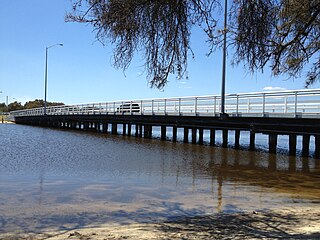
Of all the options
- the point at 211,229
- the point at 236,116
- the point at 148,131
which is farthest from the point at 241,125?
the point at 211,229

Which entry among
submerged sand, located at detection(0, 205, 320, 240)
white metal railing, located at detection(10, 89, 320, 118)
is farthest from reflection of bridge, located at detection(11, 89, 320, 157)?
submerged sand, located at detection(0, 205, 320, 240)

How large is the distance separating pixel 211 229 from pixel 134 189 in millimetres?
4962

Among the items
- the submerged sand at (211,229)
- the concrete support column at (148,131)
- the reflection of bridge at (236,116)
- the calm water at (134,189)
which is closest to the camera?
the submerged sand at (211,229)

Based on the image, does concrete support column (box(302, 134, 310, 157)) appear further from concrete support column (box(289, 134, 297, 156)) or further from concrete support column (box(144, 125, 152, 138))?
concrete support column (box(144, 125, 152, 138))

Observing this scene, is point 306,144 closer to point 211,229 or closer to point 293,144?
A: point 293,144

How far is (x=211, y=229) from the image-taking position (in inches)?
237

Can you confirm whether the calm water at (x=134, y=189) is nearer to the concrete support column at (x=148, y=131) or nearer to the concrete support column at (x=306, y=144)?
the concrete support column at (x=306, y=144)

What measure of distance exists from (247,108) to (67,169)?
11.8 metres

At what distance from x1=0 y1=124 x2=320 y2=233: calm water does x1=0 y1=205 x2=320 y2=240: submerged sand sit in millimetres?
584

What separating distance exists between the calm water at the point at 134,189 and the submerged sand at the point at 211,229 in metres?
0.58

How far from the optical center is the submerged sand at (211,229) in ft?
18.2

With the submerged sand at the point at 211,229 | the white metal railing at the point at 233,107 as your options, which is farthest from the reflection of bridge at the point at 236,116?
the submerged sand at the point at 211,229

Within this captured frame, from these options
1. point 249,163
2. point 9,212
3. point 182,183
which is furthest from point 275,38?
point 249,163

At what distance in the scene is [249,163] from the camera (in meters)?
18.6
